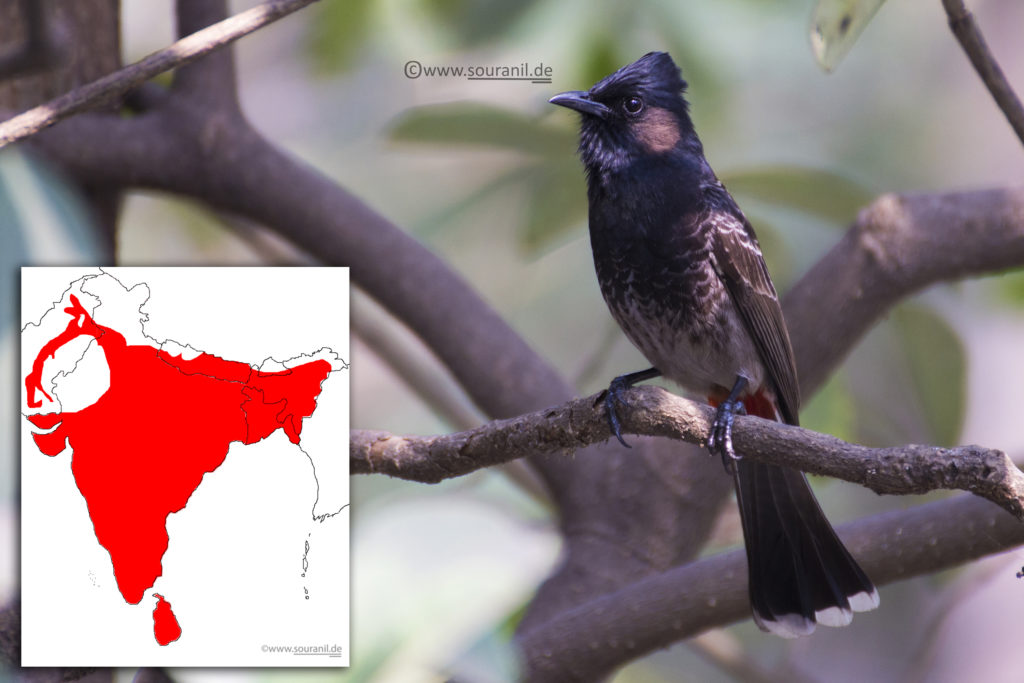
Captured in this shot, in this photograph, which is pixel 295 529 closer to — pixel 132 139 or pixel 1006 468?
pixel 132 139

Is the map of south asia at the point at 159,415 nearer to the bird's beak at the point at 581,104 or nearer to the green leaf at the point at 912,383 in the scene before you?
the bird's beak at the point at 581,104

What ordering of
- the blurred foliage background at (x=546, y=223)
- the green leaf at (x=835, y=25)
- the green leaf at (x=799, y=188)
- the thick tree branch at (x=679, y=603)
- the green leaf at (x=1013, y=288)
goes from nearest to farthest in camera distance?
the green leaf at (x=835, y=25) < the thick tree branch at (x=679, y=603) < the blurred foliage background at (x=546, y=223) < the green leaf at (x=799, y=188) < the green leaf at (x=1013, y=288)

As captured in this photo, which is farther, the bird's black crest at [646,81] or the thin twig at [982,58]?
the bird's black crest at [646,81]

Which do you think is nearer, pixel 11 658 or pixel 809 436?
pixel 809 436

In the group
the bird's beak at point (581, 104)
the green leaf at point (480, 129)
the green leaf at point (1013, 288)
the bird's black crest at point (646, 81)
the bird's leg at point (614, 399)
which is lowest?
the bird's leg at point (614, 399)

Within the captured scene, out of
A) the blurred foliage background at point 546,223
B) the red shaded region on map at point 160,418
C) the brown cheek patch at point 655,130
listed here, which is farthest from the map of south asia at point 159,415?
the brown cheek patch at point 655,130

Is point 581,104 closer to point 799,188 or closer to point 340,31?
point 799,188

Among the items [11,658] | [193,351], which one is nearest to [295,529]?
[193,351]

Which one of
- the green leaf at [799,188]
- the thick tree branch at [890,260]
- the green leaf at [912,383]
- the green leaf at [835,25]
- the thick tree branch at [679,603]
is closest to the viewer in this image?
the green leaf at [835,25]
